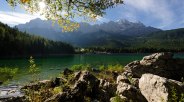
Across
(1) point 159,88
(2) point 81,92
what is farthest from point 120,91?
(1) point 159,88

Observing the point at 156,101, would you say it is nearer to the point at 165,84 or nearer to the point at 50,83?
the point at 165,84

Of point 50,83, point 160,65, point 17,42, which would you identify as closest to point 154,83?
point 50,83

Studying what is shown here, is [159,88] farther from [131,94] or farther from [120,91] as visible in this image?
[120,91]

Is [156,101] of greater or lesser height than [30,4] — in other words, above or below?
below

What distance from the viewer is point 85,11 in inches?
970

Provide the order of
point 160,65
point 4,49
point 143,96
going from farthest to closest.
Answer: point 4,49, point 160,65, point 143,96

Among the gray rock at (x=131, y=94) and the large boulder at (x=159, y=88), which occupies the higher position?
A: the large boulder at (x=159, y=88)

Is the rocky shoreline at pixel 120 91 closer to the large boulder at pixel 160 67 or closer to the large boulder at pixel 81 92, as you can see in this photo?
the large boulder at pixel 81 92

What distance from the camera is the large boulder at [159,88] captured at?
13.8 metres

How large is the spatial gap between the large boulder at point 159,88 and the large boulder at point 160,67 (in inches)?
655

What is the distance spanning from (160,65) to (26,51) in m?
171

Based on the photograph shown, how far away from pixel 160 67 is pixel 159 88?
21.5 m

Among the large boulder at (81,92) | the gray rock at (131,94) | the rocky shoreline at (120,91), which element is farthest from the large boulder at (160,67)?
the gray rock at (131,94)

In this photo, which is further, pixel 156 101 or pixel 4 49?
pixel 4 49
